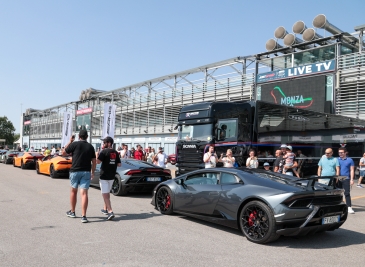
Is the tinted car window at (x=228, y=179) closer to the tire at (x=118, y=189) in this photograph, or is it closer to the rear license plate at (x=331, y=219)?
the rear license plate at (x=331, y=219)

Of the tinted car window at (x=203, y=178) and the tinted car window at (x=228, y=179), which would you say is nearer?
the tinted car window at (x=228, y=179)

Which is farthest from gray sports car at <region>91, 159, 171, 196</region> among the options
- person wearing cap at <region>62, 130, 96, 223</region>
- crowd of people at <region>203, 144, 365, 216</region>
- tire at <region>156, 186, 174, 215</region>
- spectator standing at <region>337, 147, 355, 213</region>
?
spectator standing at <region>337, 147, 355, 213</region>

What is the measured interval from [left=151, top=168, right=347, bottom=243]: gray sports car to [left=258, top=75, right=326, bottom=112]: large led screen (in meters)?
15.8

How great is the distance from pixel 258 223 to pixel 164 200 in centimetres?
275

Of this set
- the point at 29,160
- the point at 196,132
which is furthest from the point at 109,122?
A: the point at 196,132

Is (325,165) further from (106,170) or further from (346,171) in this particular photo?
(106,170)

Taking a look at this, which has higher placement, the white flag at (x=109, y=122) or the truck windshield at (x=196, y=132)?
the white flag at (x=109, y=122)

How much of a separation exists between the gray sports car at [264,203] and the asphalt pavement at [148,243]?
26 cm

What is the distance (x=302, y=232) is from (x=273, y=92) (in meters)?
18.7

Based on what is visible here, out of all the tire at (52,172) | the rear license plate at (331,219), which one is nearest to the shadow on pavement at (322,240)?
the rear license plate at (331,219)

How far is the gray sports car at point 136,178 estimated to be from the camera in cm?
1050

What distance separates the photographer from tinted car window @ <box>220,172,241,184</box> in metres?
6.51

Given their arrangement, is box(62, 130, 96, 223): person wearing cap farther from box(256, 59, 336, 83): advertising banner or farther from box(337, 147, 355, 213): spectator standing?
box(256, 59, 336, 83): advertising banner

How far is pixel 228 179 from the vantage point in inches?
263
